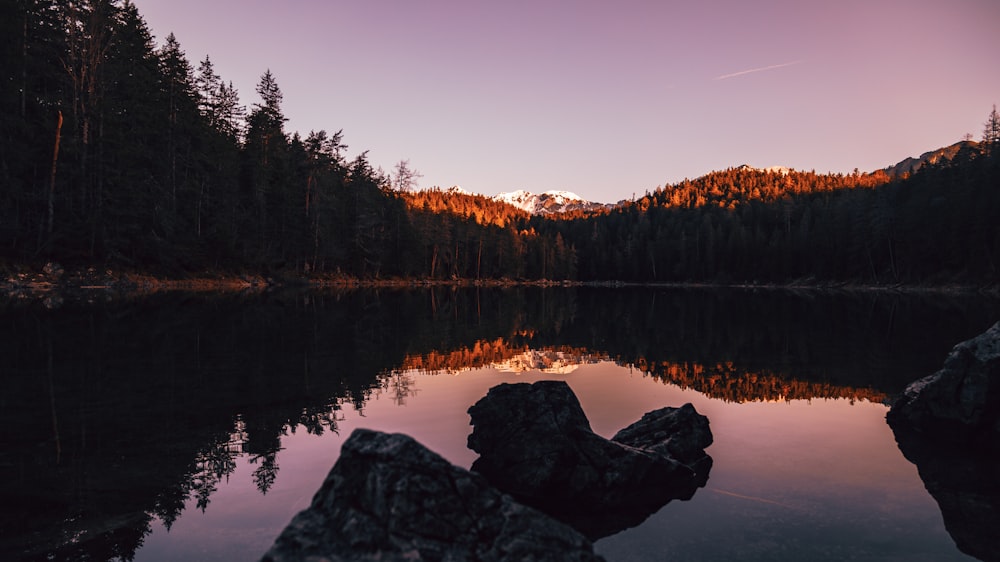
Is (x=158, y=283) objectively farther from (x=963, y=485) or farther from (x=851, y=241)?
(x=851, y=241)

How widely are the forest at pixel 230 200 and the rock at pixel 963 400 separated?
189 feet

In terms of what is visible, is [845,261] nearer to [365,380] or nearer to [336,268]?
[336,268]

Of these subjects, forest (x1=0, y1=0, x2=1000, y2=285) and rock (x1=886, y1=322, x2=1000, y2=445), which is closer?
rock (x1=886, y1=322, x2=1000, y2=445)

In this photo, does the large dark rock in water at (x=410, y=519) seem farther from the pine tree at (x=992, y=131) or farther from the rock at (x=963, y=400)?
the pine tree at (x=992, y=131)

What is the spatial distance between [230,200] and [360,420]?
6604 cm

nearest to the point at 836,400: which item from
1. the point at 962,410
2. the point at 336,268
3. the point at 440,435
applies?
the point at 962,410

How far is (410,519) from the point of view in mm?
4539

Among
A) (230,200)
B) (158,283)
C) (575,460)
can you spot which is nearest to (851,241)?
(230,200)

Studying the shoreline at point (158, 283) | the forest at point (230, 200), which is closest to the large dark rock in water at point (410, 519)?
the shoreline at point (158, 283)

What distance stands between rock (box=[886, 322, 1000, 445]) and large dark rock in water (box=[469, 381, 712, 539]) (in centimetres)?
591

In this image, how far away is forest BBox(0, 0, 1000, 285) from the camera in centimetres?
4722

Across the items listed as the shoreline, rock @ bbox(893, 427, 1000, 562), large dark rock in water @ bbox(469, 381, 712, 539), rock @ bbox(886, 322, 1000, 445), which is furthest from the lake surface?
the shoreline

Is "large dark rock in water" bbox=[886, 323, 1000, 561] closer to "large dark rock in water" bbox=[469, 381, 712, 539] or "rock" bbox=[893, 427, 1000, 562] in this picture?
"rock" bbox=[893, 427, 1000, 562]

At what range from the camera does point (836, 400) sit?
49.3 feet
